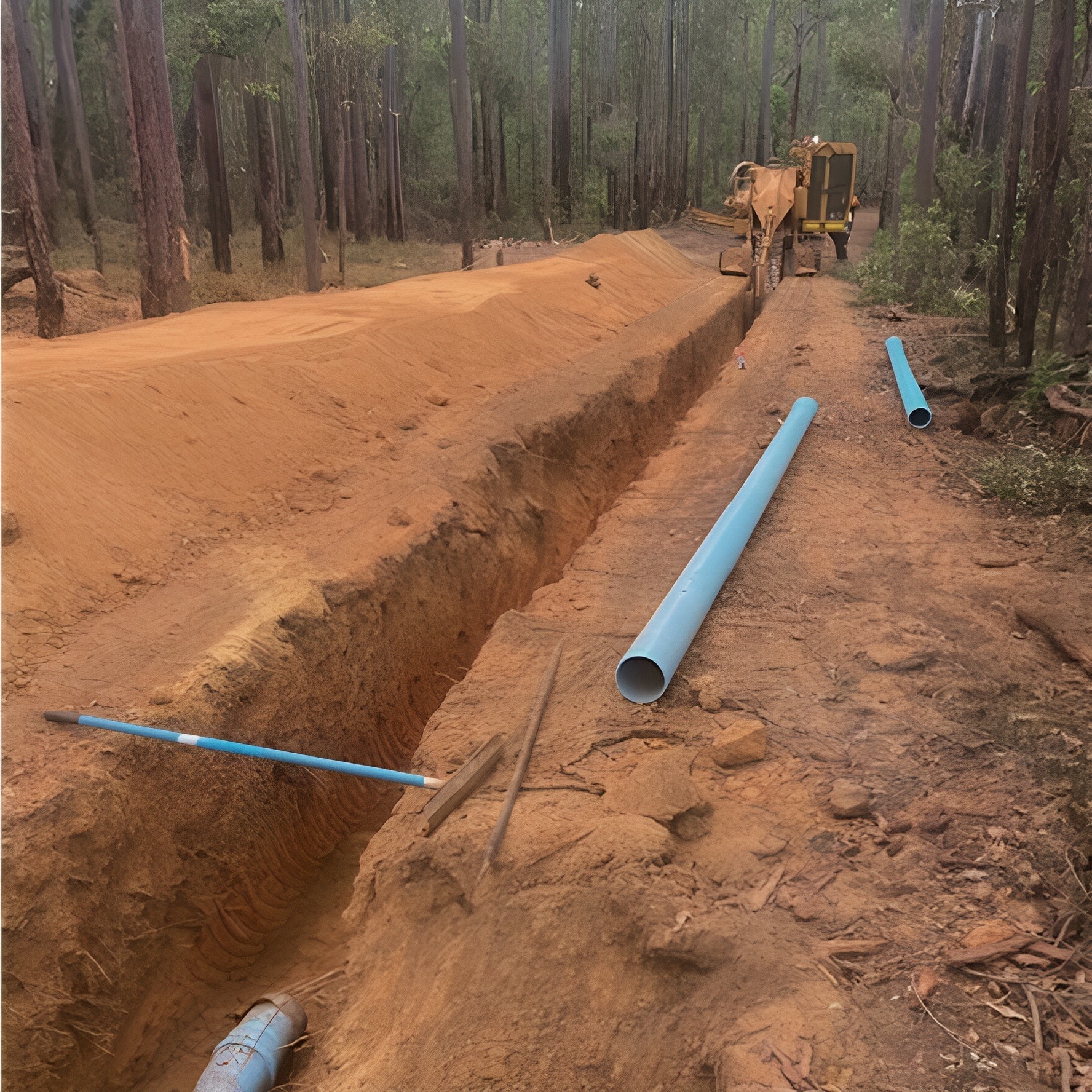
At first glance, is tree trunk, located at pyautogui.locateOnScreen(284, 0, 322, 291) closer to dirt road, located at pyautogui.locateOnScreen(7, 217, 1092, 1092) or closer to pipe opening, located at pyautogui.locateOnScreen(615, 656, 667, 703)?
dirt road, located at pyautogui.locateOnScreen(7, 217, 1092, 1092)

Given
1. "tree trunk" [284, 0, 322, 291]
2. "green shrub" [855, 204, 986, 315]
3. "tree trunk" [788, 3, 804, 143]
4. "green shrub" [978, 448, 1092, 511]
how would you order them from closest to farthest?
"green shrub" [978, 448, 1092, 511] → "tree trunk" [284, 0, 322, 291] → "green shrub" [855, 204, 986, 315] → "tree trunk" [788, 3, 804, 143]

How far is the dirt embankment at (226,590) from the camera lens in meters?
3.97

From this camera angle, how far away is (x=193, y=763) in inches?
177

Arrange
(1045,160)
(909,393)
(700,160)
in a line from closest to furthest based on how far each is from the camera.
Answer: (1045,160) < (909,393) < (700,160)

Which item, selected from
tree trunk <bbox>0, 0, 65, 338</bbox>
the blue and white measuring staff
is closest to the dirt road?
the blue and white measuring staff

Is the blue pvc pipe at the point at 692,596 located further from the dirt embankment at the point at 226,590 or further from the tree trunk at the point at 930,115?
the tree trunk at the point at 930,115

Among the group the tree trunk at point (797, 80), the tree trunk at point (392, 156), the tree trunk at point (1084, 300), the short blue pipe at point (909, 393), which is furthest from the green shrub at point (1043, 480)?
the tree trunk at point (797, 80)

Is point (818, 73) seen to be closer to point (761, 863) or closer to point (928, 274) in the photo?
point (928, 274)

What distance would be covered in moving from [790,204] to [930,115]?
278cm

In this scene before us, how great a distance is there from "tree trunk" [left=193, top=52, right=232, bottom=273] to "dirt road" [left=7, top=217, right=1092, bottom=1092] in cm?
1124

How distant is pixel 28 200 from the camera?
8.93 m

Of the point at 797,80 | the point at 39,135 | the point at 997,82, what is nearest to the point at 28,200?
the point at 39,135

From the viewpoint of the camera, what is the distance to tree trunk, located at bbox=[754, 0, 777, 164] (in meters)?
33.8

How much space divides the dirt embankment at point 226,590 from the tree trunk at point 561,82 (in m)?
17.1
